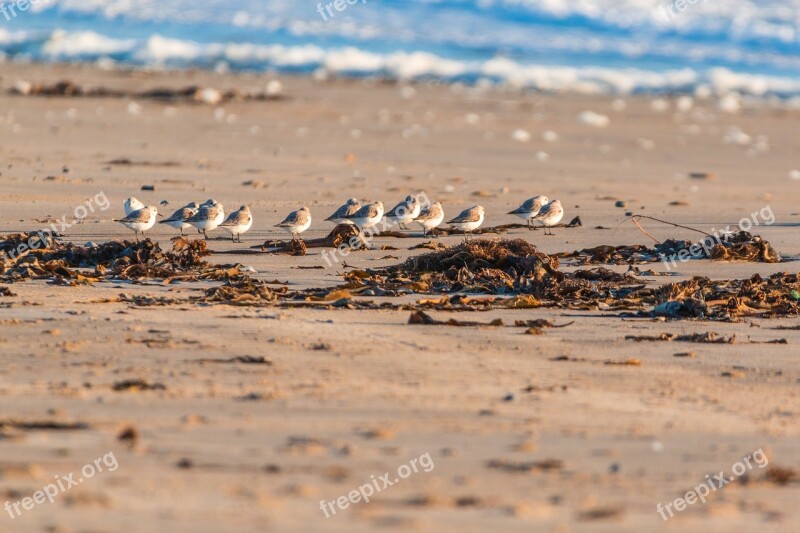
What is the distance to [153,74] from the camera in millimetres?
31266

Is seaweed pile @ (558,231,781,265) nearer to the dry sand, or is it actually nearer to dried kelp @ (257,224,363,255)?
the dry sand

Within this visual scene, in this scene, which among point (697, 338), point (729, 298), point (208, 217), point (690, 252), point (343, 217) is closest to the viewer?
point (697, 338)

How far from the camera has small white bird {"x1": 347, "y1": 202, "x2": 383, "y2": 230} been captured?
11742 millimetres

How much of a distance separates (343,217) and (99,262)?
2.95 m

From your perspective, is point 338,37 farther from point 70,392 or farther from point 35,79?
point 70,392

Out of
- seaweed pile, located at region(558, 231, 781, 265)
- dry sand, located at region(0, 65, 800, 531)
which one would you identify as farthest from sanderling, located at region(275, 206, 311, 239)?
seaweed pile, located at region(558, 231, 781, 265)

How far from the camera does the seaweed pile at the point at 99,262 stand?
9047 mm

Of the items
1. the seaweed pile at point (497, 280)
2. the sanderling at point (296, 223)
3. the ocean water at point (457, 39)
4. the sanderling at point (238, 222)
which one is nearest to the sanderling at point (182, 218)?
the sanderling at point (238, 222)

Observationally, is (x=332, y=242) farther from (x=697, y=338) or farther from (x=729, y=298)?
(x=697, y=338)

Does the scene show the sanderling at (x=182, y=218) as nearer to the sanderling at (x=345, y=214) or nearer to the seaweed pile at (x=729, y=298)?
the sanderling at (x=345, y=214)

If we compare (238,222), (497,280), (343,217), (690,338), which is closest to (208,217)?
(238,222)

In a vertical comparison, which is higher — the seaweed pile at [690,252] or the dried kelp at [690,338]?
the dried kelp at [690,338]

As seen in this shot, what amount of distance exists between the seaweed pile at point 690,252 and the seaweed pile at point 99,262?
10.5 feet

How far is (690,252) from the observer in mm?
10648
